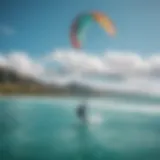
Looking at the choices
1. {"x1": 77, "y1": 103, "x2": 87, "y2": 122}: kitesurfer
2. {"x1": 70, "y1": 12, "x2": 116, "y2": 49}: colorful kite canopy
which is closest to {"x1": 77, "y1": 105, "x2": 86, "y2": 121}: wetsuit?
{"x1": 77, "y1": 103, "x2": 87, "y2": 122}: kitesurfer

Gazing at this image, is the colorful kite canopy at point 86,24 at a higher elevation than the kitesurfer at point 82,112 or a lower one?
higher

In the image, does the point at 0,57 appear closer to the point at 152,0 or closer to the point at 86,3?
the point at 86,3

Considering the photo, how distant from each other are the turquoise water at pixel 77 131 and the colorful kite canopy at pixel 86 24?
32 centimetres

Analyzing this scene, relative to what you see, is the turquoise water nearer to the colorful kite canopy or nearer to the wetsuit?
the wetsuit

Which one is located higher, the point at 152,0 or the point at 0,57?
the point at 152,0

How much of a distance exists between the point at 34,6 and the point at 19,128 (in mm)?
672

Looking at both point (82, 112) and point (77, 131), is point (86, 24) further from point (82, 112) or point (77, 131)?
point (77, 131)

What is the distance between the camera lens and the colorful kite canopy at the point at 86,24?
1.55 meters

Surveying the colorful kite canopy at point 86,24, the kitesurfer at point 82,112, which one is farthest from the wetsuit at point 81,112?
the colorful kite canopy at point 86,24

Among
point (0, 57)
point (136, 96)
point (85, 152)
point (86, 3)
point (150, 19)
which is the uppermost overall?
point (86, 3)

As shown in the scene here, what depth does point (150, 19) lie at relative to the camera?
1563mm

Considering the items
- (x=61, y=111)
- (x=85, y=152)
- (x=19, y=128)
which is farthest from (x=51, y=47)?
(x=85, y=152)

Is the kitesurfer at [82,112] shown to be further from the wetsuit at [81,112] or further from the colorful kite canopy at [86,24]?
the colorful kite canopy at [86,24]

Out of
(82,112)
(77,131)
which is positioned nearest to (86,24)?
(82,112)
